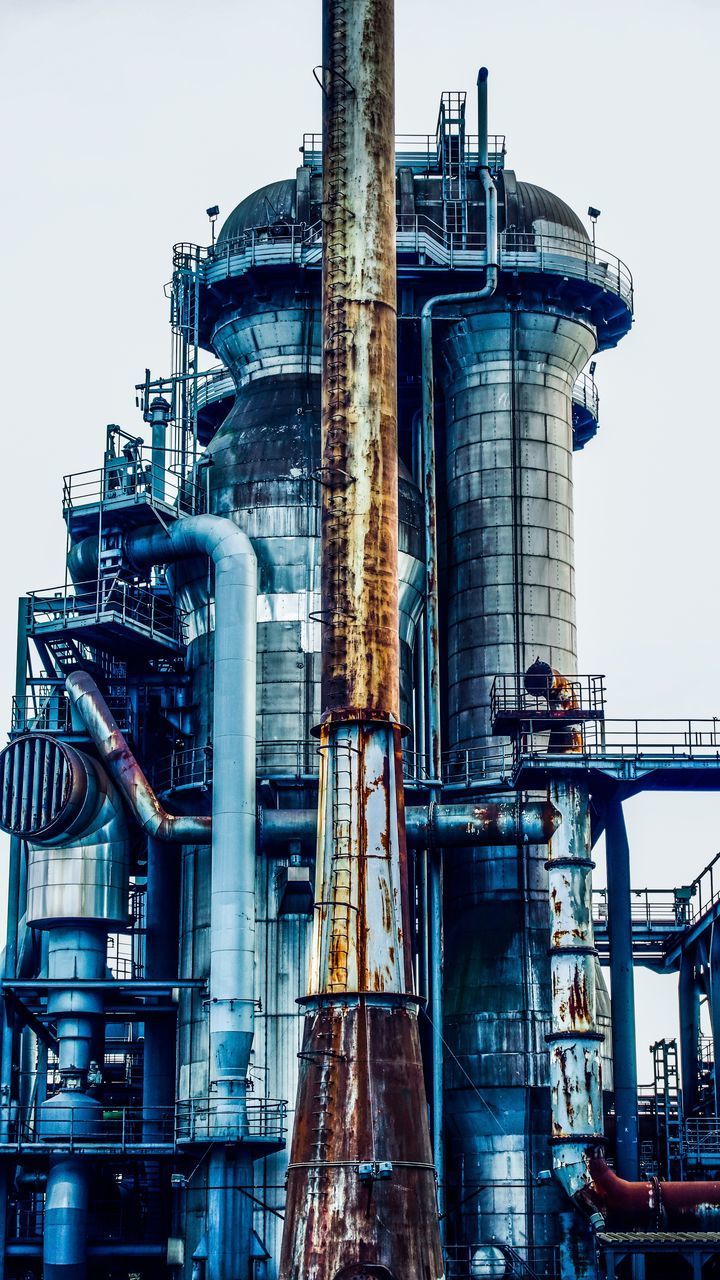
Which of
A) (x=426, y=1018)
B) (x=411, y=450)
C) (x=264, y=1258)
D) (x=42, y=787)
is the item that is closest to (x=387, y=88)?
(x=411, y=450)

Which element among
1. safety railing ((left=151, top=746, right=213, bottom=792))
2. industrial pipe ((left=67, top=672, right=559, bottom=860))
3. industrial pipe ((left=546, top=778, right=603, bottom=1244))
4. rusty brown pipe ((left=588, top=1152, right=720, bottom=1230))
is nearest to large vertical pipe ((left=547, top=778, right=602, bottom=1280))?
industrial pipe ((left=546, top=778, right=603, bottom=1244))

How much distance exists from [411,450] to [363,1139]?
23.5 metres

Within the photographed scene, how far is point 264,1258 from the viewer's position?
148ft

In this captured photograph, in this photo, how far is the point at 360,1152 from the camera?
1438 inches

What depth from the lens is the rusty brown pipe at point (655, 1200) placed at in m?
41.8

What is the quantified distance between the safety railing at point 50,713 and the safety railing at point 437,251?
11.8m

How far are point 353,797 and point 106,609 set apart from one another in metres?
14.0

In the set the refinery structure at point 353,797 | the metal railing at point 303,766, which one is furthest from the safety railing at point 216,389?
the metal railing at point 303,766

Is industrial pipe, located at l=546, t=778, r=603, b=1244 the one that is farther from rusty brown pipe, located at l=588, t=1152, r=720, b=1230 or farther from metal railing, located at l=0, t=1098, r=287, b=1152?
metal railing, located at l=0, t=1098, r=287, b=1152

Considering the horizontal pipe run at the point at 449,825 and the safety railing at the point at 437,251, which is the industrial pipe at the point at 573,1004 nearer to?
the horizontal pipe run at the point at 449,825

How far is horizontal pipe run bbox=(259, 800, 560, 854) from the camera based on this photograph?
4719 cm

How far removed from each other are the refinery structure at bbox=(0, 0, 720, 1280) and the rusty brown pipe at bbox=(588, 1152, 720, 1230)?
0.06 metres

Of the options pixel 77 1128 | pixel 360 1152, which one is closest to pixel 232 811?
pixel 77 1128

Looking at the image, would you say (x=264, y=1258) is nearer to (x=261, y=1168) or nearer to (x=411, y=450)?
(x=261, y=1168)
